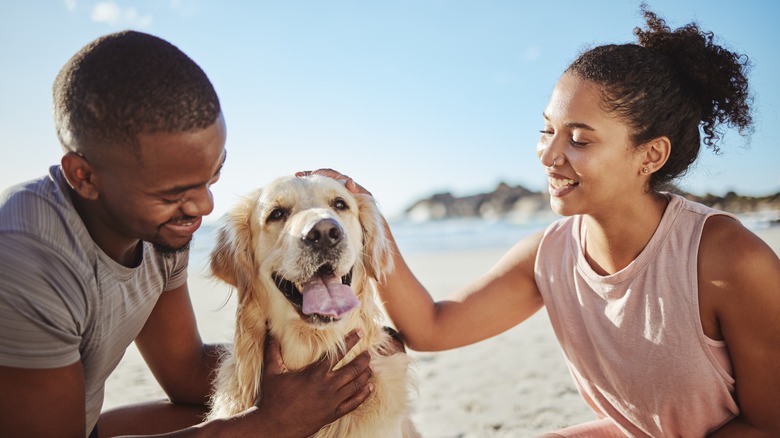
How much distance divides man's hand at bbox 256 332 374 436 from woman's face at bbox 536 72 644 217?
3.82 feet

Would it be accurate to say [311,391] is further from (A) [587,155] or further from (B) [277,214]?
(A) [587,155]

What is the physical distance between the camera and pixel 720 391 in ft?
7.07

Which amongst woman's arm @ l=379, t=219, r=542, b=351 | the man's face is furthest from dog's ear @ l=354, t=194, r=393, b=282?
the man's face

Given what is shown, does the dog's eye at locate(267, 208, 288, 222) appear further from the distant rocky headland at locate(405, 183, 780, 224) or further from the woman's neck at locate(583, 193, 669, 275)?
the distant rocky headland at locate(405, 183, 780, 224)

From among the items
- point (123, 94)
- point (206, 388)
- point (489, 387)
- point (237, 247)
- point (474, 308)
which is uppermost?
point (123, 94)

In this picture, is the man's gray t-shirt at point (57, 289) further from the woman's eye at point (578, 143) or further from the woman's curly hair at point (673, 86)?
the woman's curly hair at point (673, 86)

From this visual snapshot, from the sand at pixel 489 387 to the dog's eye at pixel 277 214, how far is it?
429mm

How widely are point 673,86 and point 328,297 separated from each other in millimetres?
1762

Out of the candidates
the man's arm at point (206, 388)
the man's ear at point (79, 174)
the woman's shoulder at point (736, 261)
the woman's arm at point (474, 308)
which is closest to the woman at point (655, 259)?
the woman's shoulder at point (736, 261)

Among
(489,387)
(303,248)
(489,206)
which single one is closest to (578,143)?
(303,248)

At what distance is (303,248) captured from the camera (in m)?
2.25

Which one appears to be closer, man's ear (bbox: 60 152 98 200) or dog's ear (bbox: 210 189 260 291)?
man's ear (bbox: 60 152 98 200)

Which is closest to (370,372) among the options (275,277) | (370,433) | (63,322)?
(370,433)

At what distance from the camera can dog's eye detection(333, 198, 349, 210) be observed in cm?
262
